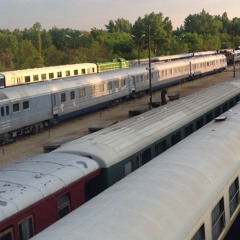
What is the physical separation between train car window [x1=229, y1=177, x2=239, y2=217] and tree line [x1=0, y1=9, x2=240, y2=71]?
31381 mm

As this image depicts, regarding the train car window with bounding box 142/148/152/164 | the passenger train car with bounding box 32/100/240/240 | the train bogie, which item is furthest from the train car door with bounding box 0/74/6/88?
the passenger train car with bounding box 32/100/240/240

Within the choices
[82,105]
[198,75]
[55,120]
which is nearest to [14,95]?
[55,120]

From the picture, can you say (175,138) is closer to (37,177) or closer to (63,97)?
(37,177)

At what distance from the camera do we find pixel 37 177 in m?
10.0

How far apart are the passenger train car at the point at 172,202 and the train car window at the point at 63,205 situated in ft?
5.59

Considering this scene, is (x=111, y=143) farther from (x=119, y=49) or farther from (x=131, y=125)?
(x=119, y=49)

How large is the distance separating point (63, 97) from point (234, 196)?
24.5 meters

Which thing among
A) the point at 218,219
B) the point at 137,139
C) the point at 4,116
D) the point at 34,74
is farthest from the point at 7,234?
the point at 34,74

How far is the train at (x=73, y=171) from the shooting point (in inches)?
353

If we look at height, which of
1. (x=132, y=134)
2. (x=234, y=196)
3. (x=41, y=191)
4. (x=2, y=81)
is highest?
(x=2, y=81)

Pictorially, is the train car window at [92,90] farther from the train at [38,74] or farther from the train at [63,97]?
the train at [38,74]

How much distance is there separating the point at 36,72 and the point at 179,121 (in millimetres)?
32930

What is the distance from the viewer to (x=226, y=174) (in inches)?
397

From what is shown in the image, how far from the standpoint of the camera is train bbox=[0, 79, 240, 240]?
8969 mm
